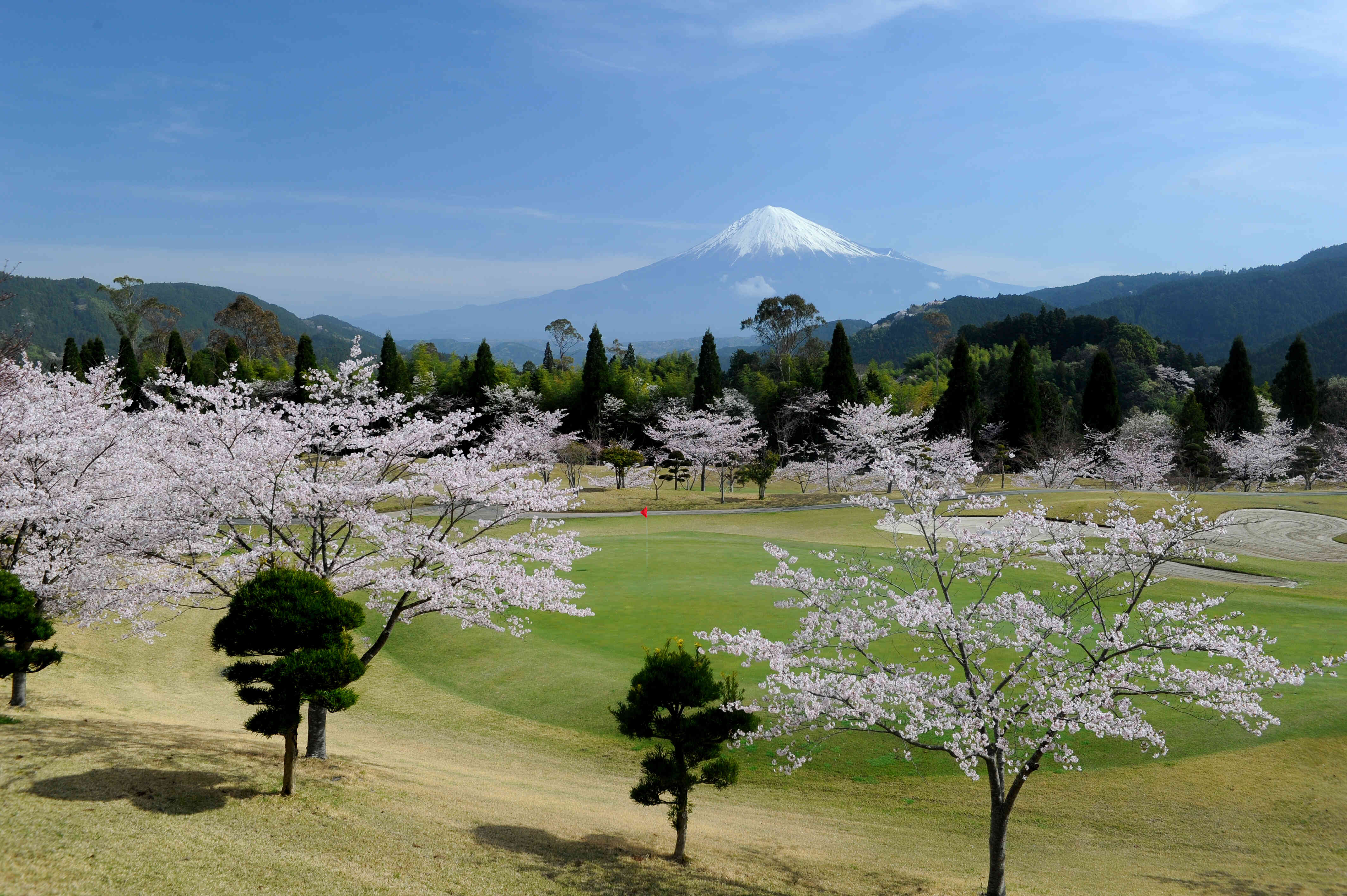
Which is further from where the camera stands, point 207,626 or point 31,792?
Result: point 207,626

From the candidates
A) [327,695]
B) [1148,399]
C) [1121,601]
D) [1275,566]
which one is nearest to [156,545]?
[327,695]

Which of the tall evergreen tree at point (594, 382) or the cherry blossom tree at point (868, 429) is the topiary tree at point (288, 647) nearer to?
the cherry blossom tree at point (868, 429)

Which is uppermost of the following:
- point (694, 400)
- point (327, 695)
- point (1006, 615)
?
point (694, 400)

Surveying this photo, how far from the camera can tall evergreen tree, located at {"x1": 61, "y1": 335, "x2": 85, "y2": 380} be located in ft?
194

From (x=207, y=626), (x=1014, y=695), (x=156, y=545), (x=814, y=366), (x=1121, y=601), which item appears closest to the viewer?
(x=156, y=545)

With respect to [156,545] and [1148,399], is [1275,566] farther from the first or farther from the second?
[1148,399]

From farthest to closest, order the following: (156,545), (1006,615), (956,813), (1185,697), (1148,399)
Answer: (1148,399) → (156,545) → (956,813) → (1006,615) → (1185,697)

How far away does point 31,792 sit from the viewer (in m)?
7.86

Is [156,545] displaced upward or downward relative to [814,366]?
downward

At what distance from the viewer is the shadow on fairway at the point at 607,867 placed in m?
7.80

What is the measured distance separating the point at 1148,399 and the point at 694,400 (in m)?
44.5

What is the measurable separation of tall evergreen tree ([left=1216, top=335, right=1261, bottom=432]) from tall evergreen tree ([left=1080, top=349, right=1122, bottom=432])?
19.3 ft

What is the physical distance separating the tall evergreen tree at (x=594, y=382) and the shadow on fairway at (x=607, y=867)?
5147 centimetres

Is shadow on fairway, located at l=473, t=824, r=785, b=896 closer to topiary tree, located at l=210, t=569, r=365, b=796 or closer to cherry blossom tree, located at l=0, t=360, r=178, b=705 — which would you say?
topiary tree, located at l=210, t=569, r=365, b=796
